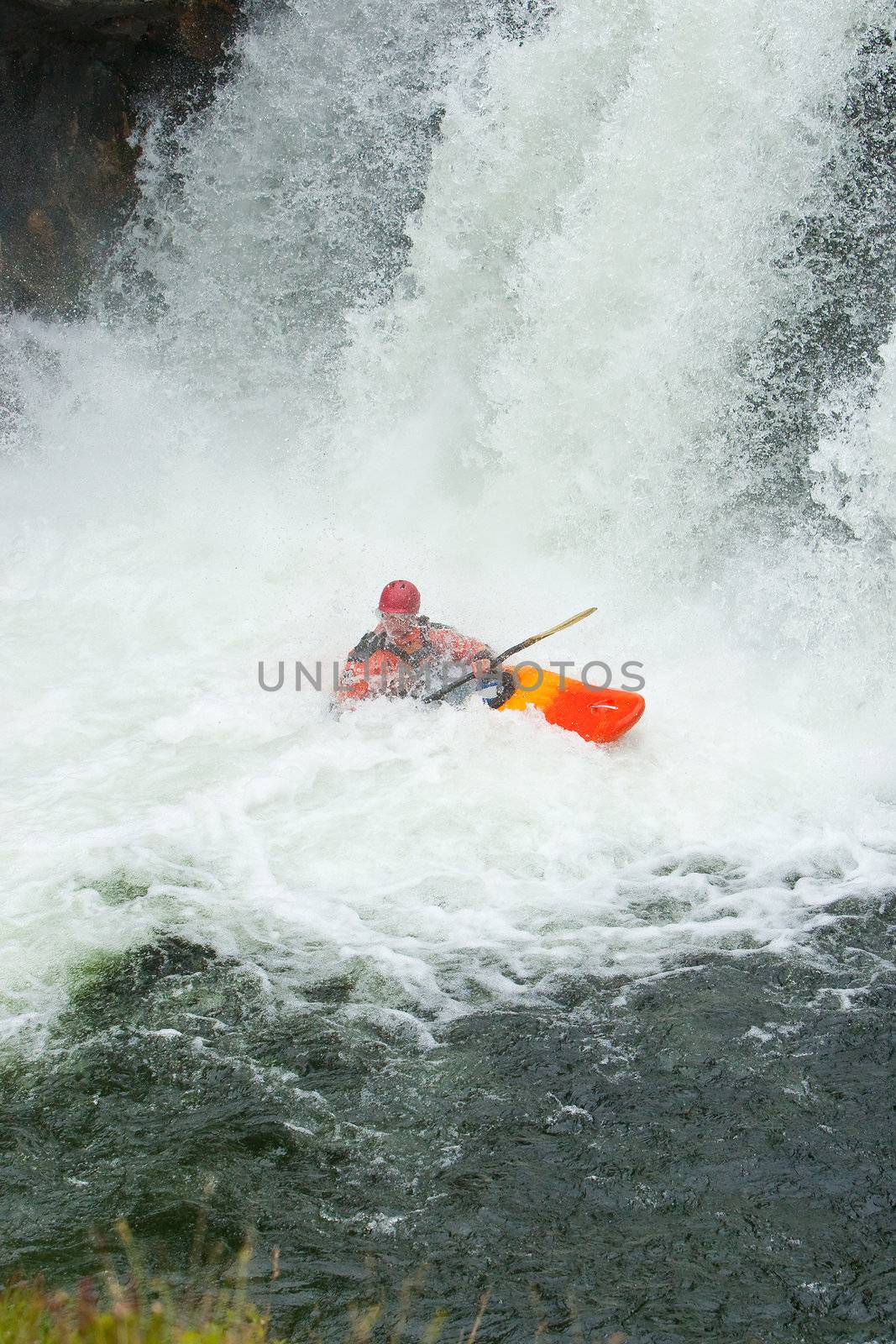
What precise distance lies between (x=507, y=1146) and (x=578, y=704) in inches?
121

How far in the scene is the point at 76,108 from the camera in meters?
9.53

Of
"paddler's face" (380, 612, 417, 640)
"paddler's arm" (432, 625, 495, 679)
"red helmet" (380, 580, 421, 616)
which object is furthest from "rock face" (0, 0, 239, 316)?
"paddler's arm" (432, 625, 495, 679)

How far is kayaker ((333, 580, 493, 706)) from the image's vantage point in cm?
645

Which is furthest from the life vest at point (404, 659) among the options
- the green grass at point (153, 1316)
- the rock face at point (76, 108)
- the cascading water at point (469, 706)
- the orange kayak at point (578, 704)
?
the rock face at point (76, 108)

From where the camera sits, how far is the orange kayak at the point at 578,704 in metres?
6.06

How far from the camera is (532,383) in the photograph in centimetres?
848

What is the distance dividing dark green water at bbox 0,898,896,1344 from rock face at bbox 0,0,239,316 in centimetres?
785

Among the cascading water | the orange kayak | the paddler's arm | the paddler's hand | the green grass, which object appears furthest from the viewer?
the paddler's arm

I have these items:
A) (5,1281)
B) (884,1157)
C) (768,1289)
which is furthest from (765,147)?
(5,1281)

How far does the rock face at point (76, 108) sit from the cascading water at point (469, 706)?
0.29 m

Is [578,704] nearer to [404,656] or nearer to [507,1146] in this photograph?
[404,656]

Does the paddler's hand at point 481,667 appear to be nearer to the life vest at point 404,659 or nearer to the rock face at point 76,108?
the life vest at point 404,659

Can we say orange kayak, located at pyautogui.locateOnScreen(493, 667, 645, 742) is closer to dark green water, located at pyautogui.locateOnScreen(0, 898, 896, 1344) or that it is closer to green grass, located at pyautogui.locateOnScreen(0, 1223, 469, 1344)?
dark green water, located at pyautogui.locateOnScreen(0, 898, 896, 1344)

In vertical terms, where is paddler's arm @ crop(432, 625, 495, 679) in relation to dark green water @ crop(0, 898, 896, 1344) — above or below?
above
